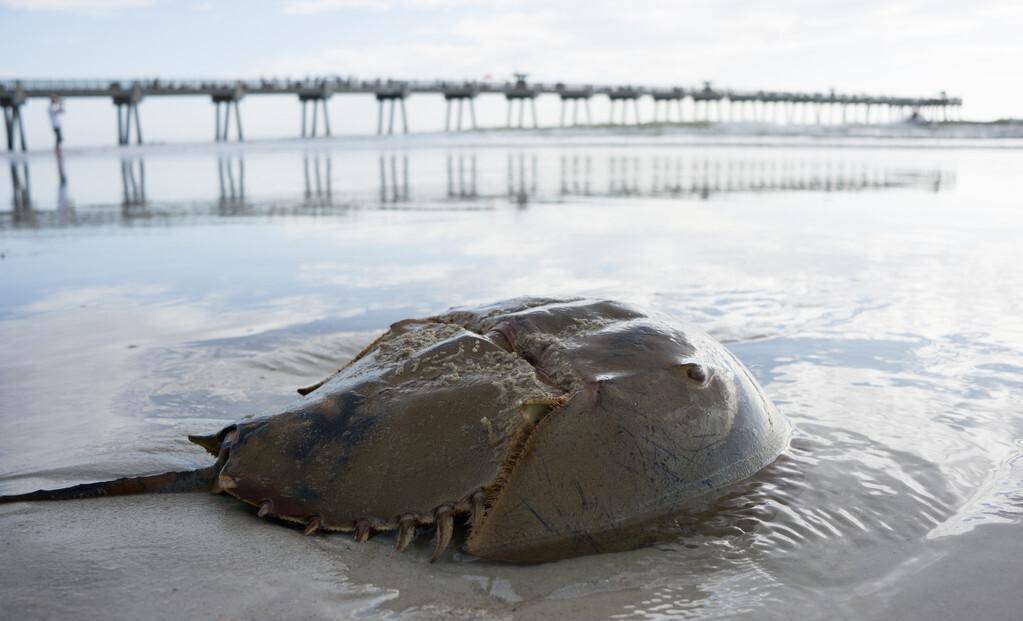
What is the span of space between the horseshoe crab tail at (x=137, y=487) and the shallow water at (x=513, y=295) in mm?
41

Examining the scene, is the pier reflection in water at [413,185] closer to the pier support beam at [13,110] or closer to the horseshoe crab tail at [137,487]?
the horseshoe crab tail at [137,487]

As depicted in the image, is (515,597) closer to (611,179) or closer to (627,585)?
(627,585)

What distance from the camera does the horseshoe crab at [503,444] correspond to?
2.00 m

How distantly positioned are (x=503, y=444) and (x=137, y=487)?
1.07 m

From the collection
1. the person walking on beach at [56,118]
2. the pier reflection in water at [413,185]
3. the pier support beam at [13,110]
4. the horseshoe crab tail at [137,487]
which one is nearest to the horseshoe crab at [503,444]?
the horseshoe crab tail at [137,487]

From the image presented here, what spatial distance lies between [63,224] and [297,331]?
5357 mm

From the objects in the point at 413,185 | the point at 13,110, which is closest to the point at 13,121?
the point at 13,110

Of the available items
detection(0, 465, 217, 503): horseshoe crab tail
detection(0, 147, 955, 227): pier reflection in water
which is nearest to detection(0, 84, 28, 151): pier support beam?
detection(0, 147, 955, 227): pier reflection in water

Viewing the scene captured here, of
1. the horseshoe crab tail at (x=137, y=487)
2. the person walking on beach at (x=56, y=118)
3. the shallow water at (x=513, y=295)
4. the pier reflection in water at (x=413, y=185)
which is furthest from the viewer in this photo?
the person walking on beach at (x=56, y=118)

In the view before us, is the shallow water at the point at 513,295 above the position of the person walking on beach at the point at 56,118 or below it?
below

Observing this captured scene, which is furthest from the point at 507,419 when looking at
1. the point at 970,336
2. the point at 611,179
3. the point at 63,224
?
the point at 611,179

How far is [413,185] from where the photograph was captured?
13.3 metres

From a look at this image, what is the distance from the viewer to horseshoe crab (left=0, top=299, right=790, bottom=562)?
2.00 m

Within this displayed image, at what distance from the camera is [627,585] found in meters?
1.95
